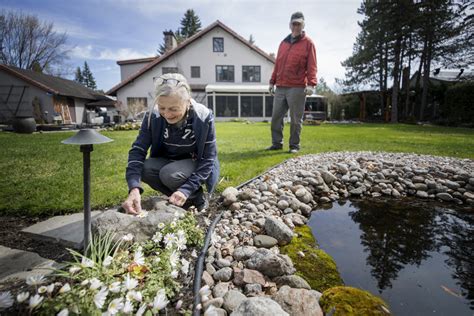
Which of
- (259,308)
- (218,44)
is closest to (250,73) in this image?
(218,44)

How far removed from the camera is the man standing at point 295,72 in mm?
3977

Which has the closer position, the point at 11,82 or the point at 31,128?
the point at 31,128

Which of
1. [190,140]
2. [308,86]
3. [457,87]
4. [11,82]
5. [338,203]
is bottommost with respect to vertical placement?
[338,203]

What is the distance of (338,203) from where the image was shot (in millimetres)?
2545

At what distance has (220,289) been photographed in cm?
114

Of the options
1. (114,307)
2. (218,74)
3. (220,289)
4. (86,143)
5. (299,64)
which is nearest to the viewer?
(114,307)

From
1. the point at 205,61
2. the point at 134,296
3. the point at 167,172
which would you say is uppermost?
the point at 205,61

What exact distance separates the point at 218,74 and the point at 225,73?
0.52 meters

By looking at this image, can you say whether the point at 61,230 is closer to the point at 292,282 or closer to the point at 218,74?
the point at 292,282

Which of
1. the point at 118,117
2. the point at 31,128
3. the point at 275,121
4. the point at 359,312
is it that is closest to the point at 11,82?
the point at 118,117

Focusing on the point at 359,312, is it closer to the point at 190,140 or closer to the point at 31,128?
the point at 190,140

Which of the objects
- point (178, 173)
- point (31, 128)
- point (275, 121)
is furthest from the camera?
point (31, 128)

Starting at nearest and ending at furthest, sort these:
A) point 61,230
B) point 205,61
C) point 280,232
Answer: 1. point 280,232
2. point 61,230
3. point 205,61

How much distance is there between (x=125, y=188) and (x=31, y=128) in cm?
880
